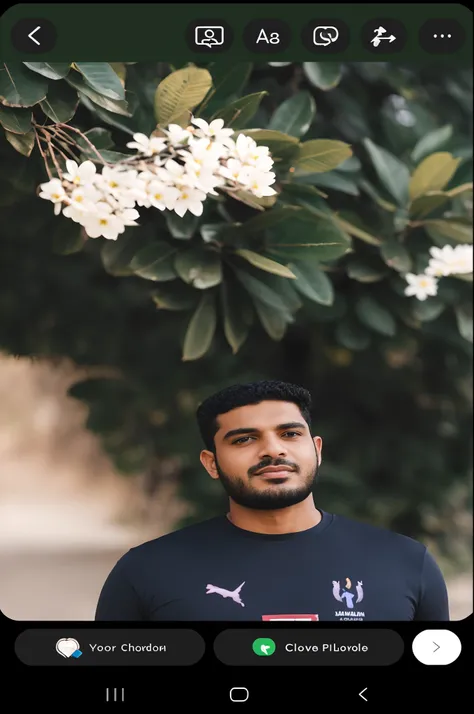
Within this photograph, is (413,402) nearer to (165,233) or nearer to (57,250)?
(165,233)

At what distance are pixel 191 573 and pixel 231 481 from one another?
108 millimetres

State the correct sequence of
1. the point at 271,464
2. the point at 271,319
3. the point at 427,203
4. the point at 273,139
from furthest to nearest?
the point at 427,203, the point at 271,319, the point at 273,139, the point at 271,464

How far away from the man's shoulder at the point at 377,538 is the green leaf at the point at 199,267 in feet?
1.12

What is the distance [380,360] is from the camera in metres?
1.38

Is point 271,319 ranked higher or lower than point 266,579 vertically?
higher

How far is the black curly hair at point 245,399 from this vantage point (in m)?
0.88

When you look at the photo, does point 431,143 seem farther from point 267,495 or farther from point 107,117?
point 267,495

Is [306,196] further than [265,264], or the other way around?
[306,196]

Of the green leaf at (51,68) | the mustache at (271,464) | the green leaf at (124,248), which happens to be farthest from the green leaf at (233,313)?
the green leaf at (51,68)

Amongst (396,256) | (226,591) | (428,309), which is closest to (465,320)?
(428,309)

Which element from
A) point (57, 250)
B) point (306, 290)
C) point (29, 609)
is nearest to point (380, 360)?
point (306, 290)

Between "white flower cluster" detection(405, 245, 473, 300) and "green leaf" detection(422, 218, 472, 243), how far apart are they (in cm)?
1

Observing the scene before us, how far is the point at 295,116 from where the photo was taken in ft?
3.55

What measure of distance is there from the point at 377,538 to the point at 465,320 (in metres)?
0.50
